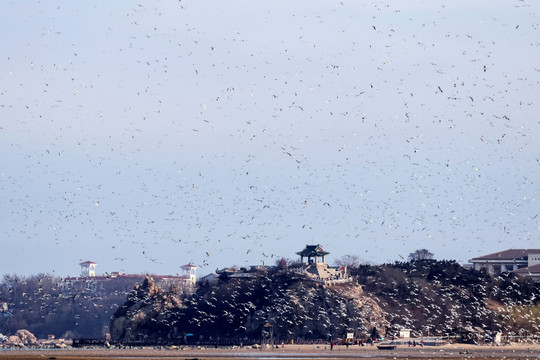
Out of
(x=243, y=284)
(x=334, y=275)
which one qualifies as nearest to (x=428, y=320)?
(x=334, y=275)

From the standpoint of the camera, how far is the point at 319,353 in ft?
453

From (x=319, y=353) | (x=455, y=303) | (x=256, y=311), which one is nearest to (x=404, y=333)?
(x=455, y=303)

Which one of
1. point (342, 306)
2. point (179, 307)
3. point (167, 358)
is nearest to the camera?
point (167, 358)

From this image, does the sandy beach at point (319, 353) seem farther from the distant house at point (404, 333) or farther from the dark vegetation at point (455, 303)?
the dark vegetation at point (455, 303)

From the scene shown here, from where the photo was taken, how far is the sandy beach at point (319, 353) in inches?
4980

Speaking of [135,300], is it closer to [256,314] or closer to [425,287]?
[256,314]

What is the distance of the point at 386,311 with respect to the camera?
599ft

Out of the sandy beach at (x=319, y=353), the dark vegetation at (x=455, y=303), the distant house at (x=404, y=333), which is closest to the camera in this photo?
the sandy beach at (x=319, y=353)

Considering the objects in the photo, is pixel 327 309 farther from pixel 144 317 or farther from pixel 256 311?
pixel 144 317

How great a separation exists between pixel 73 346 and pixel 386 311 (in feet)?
158

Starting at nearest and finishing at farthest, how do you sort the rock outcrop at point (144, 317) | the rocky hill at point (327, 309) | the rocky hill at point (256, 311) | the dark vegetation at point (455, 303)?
the rocky hill at point (256, 311)
the rocky hill at point (327, 309)
the dark vegetation at point (455, 303)
the rock outcrop at point (144, 317)

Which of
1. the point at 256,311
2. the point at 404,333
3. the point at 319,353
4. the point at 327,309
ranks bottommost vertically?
the point at 319,353

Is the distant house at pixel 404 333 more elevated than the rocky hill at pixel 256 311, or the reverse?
the rocky hill at pixel 256 311

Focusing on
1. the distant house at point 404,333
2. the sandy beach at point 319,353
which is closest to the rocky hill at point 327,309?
the distant house at point 404,333
